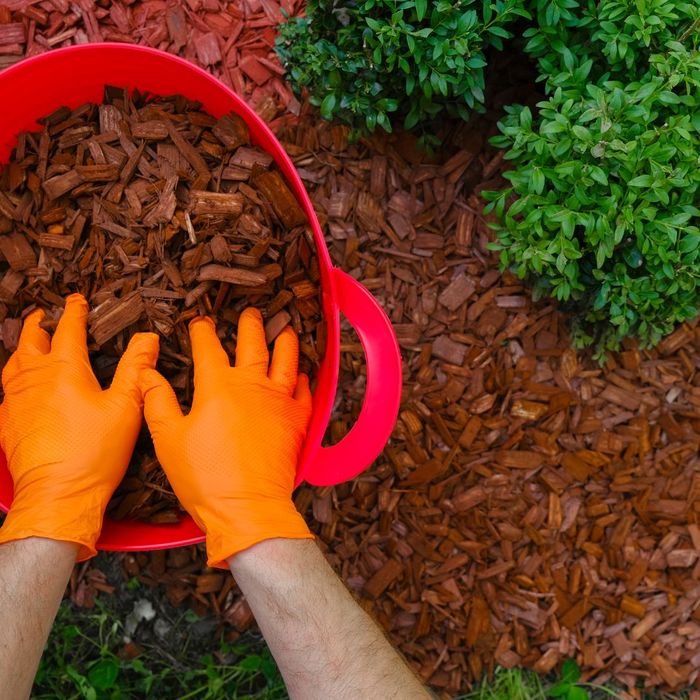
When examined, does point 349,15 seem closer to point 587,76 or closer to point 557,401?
point 587,76

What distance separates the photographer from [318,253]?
A: 1.83 m

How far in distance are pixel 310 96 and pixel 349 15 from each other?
29 cm

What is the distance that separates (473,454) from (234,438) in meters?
0.89

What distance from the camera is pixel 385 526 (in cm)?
228

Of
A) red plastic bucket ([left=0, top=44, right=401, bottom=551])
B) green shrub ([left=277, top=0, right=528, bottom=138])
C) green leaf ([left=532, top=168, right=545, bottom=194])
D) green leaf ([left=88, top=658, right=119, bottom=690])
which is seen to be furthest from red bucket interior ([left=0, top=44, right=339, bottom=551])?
green leaf ([left=88, top=658, right=119, bottom=690])

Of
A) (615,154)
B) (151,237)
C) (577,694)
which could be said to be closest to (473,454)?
(577,694)

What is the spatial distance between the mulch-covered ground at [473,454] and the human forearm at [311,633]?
1.98 feet

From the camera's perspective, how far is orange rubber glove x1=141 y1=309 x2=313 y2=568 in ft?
5.47

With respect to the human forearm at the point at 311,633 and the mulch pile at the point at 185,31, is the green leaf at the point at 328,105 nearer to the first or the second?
the mulch pile at the point at 185,31

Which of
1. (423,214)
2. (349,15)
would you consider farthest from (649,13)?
(423,214)

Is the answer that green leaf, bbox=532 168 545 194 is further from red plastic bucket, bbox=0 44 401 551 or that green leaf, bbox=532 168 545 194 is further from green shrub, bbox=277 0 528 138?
red plastic bucket, bbox=0 44 401 551

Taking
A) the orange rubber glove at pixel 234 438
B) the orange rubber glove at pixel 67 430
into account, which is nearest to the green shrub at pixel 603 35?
the orange rubber glove at pixel 234 438

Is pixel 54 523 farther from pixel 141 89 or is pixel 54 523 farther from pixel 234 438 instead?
pixel 141 89

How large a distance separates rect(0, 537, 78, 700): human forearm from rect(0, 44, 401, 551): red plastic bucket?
0.16 metres
